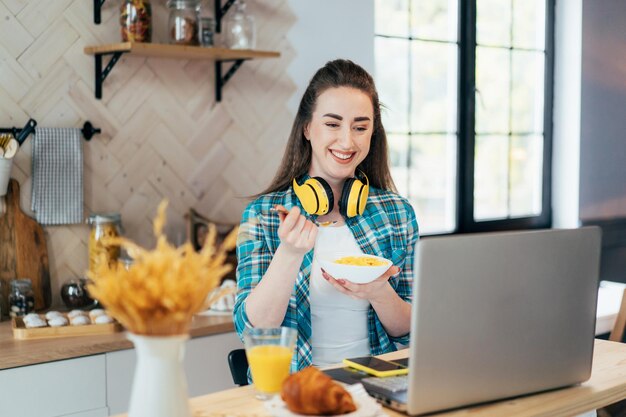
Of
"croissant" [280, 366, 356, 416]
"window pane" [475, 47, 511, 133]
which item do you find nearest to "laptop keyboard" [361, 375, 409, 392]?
"croissant" [280, 366, 356, 416]

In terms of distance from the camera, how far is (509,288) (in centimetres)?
151

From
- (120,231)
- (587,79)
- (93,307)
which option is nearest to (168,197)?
(120,231)

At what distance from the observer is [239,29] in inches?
123

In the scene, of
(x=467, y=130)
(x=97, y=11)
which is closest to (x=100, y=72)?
(x=97, y=11)

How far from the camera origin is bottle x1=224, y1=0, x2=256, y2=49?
313cm

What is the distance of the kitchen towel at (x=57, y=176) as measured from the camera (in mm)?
2803

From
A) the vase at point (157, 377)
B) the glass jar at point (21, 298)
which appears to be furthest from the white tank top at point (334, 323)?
the glass jar at point (21, 298)

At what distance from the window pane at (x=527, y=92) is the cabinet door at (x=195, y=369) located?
230 cm

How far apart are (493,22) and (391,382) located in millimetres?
3045

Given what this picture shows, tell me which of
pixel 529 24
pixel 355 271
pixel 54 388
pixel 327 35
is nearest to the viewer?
pixel 355 271

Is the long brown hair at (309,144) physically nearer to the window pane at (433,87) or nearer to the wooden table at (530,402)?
the wooden table at (530,402)

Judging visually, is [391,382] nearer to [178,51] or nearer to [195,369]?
[195,369]

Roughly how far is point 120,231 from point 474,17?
212 centimetres

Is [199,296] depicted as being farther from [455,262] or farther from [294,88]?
[294,88]
